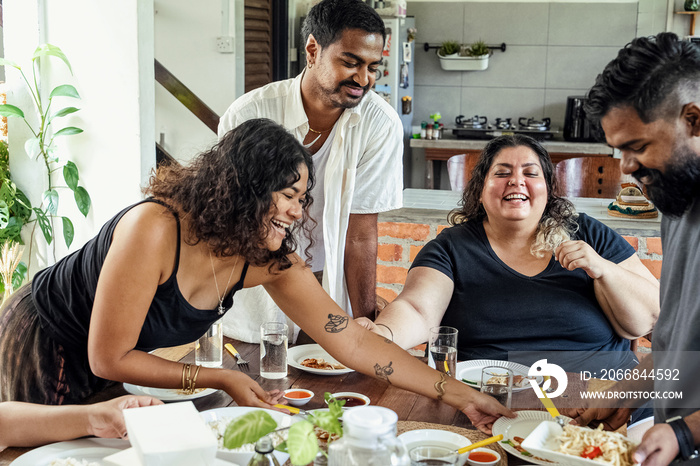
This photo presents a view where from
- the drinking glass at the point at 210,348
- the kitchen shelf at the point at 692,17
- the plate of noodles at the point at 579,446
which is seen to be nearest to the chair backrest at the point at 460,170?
the drinking glass at the point at 210,348

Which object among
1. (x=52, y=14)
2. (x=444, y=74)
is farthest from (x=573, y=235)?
(x=444, y=74)

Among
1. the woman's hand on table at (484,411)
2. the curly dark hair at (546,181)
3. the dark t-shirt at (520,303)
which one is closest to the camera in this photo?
the woman's hand on table at (484,411)

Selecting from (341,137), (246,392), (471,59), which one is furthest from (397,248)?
(471,59)

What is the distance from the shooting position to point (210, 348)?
1652mm

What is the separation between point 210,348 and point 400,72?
4.58m

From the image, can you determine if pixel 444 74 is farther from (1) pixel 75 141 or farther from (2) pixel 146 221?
(2) pixel 146 221

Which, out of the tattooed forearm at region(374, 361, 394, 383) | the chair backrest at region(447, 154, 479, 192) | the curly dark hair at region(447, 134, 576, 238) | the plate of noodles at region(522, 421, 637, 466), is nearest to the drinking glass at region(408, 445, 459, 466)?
the plate of noodles at region(522, 421, 637, 466)

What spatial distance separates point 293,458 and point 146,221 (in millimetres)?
805

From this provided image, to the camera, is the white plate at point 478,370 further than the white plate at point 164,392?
Yes

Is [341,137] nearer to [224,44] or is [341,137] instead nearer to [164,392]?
[164,392]

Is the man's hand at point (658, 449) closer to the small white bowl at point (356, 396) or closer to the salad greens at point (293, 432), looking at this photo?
the salad greens at point (293, 432)

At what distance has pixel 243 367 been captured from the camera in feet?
5.51

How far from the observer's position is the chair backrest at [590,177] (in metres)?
3.80

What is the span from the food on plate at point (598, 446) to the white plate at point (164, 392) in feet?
2.52
